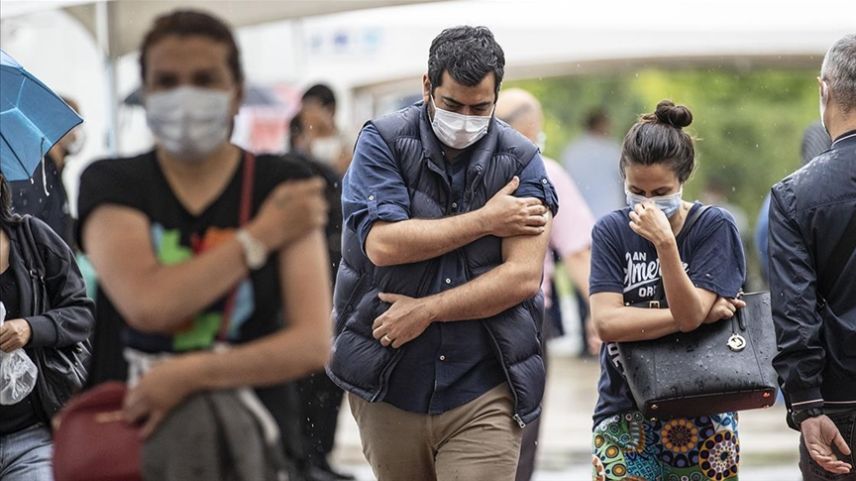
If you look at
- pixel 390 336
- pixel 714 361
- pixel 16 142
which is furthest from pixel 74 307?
pixel 714 361

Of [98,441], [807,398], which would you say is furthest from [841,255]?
[98,441]

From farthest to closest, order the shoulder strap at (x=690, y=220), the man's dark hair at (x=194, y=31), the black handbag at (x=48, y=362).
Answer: the shoulder strap at (x=690, y=220), the black handbag at (x=48, y=362), the man's dark hair at (x=194, y=31)

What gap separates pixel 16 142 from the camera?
5.03 m

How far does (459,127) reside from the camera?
4703mm

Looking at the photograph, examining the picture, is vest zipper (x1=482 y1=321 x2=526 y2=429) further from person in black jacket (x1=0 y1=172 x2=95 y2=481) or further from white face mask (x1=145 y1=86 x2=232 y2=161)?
white face mask (x1=145 y1=86 x2=232 y2=161)

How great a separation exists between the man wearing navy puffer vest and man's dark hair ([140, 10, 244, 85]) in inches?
50.1

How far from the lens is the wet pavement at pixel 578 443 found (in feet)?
32.0

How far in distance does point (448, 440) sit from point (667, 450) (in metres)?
0.74

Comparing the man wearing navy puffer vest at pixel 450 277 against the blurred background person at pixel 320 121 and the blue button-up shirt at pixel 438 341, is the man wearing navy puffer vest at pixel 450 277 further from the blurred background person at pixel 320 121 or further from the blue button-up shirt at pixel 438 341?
the blurred background person at pixel 320 121

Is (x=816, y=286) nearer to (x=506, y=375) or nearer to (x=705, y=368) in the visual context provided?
(x=705, y=368)

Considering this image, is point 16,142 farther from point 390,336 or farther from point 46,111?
point 390,336

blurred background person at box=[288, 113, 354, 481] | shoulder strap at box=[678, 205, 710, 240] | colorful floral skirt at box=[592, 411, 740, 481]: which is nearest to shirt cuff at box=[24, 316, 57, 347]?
blurred background person at box=[288, 113, 354, 481]

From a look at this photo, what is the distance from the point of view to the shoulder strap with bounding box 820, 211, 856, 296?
471 cm

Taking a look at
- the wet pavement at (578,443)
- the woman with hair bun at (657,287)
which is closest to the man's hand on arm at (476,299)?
the woman with hair bun at (657,287)
